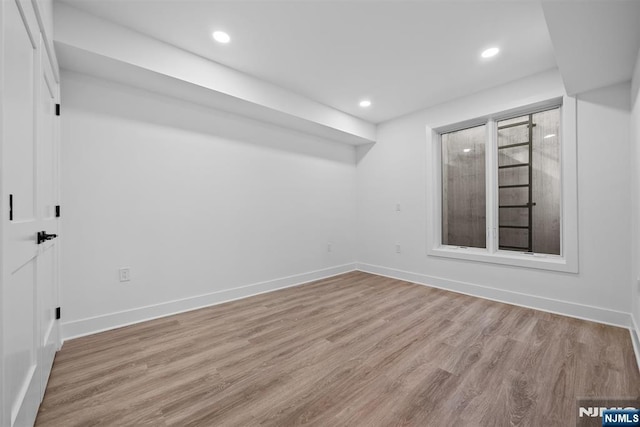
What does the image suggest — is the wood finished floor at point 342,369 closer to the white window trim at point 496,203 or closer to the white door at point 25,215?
the white door at point 25,215

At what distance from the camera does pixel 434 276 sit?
3.75 m

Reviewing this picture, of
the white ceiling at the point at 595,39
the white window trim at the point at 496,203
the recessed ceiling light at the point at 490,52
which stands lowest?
the white window trim at the point at 496,203

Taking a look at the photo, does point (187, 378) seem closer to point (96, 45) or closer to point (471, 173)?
point (96, 45)

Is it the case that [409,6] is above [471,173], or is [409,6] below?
above

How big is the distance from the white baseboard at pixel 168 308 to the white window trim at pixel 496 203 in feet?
6.89

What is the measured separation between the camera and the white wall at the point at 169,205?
2.32 m

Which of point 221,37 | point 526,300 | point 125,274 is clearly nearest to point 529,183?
point 526,300

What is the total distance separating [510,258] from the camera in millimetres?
3109

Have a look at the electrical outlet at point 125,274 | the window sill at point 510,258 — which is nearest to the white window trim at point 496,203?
the window sill at point 510,258

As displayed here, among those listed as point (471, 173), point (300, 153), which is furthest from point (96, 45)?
point (471, 173)

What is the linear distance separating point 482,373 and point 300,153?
333cm

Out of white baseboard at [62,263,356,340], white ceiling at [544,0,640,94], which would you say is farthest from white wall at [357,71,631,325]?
white baseboard at [62,263,356,340]

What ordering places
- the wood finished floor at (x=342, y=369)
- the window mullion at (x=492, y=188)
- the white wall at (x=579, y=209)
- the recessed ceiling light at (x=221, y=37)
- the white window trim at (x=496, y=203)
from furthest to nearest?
the window mullion at (x=492, y=188) → the white window trim at (x=496, y=203) → the white wall at (x=579, y=209) → the recessed ceiling light at (x=221, y=37) → the wood finished floor at (x=342, y=369)

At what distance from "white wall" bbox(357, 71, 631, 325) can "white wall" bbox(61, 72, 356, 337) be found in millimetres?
1334
